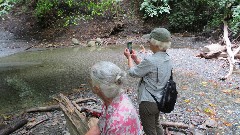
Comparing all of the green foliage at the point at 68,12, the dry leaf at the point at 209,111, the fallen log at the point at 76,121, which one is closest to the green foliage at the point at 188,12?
the green foliage at the point at 68,12

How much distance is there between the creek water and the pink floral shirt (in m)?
5.33

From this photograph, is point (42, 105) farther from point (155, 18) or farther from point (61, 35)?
point (155, 18)

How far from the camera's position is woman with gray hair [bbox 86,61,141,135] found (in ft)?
7.65

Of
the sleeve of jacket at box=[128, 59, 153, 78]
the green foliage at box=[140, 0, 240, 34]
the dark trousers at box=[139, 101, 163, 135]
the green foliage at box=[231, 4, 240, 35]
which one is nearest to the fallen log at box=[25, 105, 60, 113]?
the dark trousers at box=[139, 101, 163, 135]

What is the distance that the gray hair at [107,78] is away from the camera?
2328 millimetres

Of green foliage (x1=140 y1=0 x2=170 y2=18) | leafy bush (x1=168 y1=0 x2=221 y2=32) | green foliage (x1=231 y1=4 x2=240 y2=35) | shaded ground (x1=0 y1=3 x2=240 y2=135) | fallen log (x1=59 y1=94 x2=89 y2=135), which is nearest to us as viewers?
fallen log (x1=59 y1=94 x2=89 y2=135)

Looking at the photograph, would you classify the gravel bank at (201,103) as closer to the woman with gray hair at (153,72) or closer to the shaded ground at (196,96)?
the shaded ground at (196,96)

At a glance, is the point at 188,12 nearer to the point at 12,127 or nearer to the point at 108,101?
the point at 12,127

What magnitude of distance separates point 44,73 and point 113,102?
848cm

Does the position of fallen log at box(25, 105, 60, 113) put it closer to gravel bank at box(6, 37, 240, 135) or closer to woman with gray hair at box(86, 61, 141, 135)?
gravel bank at box(6, 37, 240, 135)

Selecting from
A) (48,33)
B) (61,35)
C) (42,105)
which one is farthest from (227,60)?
(48,33)

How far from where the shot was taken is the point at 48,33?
62.2 feet

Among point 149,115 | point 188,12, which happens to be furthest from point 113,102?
point 188,12

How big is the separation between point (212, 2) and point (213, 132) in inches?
482
